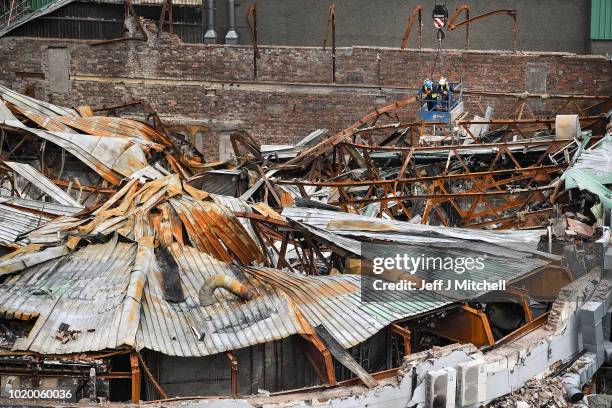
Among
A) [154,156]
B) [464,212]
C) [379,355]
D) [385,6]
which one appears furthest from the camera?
[385,6]

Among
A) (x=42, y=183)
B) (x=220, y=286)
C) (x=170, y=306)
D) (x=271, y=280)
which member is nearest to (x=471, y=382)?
(x=271, y=280)

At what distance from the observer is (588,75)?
3281 cm

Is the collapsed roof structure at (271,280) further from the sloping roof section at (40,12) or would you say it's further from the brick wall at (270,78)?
the sloping roof section at (40,12)

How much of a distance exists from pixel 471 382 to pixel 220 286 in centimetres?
315

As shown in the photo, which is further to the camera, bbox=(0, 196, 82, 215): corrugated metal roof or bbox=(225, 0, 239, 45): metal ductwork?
bbox=(225, 0, 239, 45): metal ductwork

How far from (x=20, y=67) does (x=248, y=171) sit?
10.6m

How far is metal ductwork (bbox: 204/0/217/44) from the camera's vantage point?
34125mm

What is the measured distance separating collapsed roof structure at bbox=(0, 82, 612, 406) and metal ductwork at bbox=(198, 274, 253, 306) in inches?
0.9

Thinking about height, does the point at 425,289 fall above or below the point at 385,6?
below

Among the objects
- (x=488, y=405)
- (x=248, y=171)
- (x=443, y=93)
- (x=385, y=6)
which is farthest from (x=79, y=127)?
(x=488, y=405)

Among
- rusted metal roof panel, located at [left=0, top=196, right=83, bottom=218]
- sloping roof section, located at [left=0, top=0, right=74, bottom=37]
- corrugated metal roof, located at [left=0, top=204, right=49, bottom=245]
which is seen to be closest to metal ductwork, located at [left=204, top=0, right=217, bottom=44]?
sloping roof section, located at [left=0, top=0, right=74, bottom=37]

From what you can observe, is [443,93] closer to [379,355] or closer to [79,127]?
[79,127]
